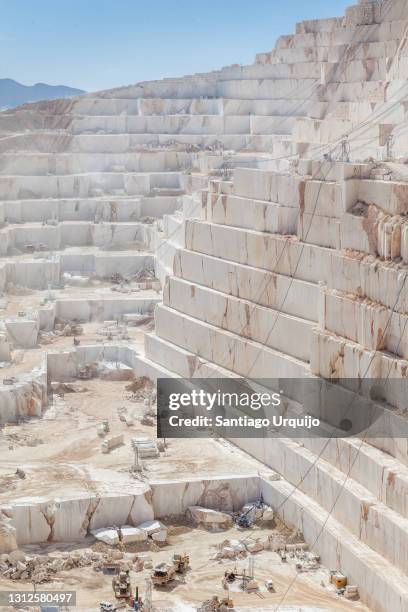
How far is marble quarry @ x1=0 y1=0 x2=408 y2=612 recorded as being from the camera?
79.6 feet

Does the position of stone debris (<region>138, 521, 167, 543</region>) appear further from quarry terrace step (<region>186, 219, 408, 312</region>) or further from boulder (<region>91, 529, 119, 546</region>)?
quarry terrace step (<region>186, 219, 408, 312</region>)

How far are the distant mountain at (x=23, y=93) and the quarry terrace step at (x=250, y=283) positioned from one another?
92.9 metres

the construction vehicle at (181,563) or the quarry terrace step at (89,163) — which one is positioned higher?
the quarry terrace step at (89,163)

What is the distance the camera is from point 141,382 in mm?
34094

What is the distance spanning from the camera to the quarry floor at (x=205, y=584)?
2234 cm

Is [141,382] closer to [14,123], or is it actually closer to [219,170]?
[219,170]

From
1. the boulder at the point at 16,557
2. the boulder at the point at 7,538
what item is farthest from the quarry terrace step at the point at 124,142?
the boulder at the point at 16,557

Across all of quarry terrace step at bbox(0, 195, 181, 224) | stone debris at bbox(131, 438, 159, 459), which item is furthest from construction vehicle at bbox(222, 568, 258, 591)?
quarry terrace step at bbox(0, 195, 181, 224)

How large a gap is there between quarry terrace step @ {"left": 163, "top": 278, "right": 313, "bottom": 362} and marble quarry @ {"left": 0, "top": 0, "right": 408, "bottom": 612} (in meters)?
0.05

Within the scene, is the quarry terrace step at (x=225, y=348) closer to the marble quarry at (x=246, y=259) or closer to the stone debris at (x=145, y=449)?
the marble quarry at (x=246, y=259)

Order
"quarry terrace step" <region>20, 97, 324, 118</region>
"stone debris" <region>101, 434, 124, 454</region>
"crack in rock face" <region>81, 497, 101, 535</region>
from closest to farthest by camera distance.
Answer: "crack in rock face" <region>81, 497, 101, 535</region> → "stone debris" <region>101, 434, 124, 454</region> → "quarry terrace step" <region>20, 97, 324, 118</region>

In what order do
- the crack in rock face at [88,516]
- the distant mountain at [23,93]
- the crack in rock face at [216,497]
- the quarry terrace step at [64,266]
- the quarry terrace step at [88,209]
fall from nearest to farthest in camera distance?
the crack in rock face at [88,516]
the crack in rock face at [216,497]
the quarry terrace step at [64,266]
the quarry terrace step at [88,209]
the distant mountain at [23,93]

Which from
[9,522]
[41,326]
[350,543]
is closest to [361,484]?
[350,543]

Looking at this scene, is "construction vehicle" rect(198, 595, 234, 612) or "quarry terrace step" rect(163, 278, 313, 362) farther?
"quarry terrace step" rect(163, 278, 313, 362)
